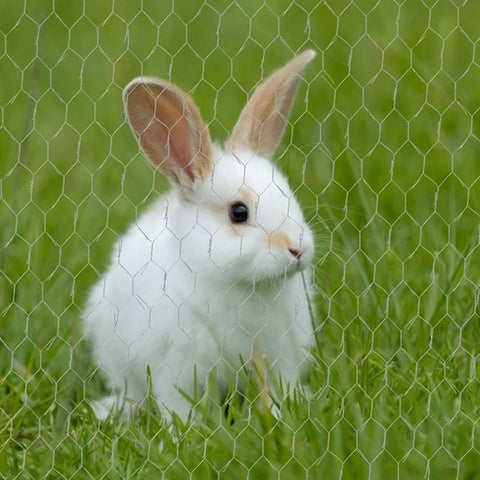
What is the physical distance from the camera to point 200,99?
16.5 feet

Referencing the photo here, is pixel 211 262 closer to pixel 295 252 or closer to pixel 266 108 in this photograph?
pixel 295 252

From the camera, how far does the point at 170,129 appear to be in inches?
127

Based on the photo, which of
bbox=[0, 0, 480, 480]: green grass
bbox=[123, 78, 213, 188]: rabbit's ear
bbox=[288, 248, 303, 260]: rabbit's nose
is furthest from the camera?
bbox=[123, 78, 213, 188]: rabbit's ear

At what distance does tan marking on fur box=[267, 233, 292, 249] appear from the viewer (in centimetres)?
307

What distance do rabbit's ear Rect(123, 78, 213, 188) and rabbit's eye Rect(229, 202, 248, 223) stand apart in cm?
14

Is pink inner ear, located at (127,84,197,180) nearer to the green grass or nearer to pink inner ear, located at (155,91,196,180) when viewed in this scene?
pink inner ear, located at (155,91,196,180)

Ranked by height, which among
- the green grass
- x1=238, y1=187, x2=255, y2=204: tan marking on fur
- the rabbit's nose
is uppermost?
x1=238, y1=187, x2=255, y2=204: tan marking on fur

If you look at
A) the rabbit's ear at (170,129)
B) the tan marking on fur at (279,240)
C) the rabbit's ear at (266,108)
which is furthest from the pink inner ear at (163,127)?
the tan marking on fur at (279,240)

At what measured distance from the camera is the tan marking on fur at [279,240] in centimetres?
307

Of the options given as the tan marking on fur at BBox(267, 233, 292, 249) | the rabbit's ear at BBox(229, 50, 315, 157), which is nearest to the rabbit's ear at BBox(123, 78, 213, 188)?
the rabbit's ear at BBox(229, 50, 315, 157)

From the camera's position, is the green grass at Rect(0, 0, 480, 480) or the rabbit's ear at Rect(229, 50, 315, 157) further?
the rabbit's ear at Rect(229, 50, 315, 157)

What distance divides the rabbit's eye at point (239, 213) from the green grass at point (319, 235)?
0.23m

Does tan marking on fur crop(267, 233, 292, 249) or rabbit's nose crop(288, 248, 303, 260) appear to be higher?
tan marking on fur crop(267, 233, 292, 249)

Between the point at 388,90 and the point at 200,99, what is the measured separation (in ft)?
2.43
